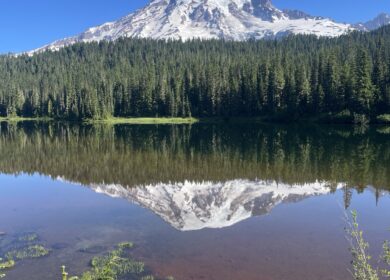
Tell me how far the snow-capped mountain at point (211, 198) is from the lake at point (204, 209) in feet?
0.32

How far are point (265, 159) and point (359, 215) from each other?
25892 millimetres

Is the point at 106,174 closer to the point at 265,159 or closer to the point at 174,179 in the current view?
the point at 174,179

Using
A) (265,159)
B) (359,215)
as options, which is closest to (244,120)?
(265,159)

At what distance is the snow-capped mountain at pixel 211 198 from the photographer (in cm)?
3109

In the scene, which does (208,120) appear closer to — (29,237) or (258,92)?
(258,92)

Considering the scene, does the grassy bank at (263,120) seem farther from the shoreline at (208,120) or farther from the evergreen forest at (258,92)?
the evergreen forest at (258,92)

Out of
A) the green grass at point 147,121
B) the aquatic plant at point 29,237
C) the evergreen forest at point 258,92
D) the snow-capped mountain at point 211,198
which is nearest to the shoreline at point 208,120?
the green grass at point 147,121

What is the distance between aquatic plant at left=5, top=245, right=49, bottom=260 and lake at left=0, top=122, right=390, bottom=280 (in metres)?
0.55

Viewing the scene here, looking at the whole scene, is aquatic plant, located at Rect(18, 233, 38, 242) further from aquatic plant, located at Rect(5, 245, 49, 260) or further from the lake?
aquatic plant, located at Rect(5, 245, 49, 260)

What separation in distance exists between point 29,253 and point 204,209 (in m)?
14.2

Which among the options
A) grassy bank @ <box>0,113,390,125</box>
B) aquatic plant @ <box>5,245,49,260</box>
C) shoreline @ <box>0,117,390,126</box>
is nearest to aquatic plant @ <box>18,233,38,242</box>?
aquatic plant @ <box>5,245,49,260</box>

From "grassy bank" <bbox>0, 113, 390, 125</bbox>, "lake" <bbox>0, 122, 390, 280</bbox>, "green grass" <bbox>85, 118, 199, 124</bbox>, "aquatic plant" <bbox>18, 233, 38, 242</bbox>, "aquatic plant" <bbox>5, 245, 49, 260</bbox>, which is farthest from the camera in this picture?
"green grass" <bbox>85, 118, 199, 124</bbox>

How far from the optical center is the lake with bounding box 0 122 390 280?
2245 cm

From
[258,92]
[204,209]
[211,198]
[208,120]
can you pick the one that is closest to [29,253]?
[204,209]
